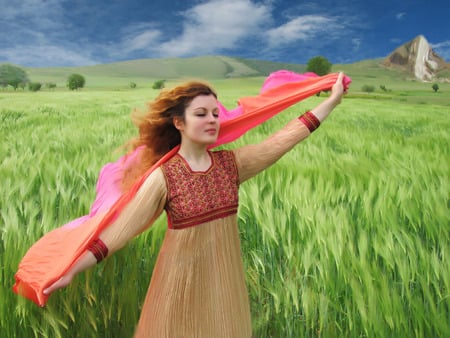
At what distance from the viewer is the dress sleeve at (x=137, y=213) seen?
96 cm

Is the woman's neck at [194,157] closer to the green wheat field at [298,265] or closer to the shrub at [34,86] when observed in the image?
the green wheat field at [298,265]

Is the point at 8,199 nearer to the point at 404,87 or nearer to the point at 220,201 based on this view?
the point at 220,201

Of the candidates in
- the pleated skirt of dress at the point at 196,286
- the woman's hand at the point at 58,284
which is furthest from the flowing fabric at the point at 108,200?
the pleated skirt of dress at the point at 196,286

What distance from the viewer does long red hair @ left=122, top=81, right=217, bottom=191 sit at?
101cm

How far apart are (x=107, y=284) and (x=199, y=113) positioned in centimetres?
65

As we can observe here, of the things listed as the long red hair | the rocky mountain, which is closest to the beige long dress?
the long red hair

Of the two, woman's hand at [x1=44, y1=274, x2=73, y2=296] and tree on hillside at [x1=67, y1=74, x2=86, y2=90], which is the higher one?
tree on hillside at [x1=67, y1=74, x2=86, y2=90]

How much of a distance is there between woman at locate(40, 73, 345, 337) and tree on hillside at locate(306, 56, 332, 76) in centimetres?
1149

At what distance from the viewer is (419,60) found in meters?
14.7

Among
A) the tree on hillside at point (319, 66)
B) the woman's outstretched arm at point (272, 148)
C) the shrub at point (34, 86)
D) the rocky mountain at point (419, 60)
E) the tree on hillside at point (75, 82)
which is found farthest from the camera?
the tree on hillside at point (75, 82)

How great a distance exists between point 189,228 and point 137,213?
0.14 metres

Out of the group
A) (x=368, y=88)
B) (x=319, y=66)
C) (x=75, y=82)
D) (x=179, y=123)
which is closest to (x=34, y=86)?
(x=75, y=82)

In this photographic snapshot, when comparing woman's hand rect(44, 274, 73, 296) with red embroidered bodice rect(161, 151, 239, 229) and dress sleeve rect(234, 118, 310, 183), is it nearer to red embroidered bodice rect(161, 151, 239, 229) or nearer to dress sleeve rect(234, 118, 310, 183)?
red embroidered bodice rect(161, 151, 239, 229)

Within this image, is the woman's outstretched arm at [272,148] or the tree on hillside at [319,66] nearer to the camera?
the woman's outstretched arm at [272,148]
